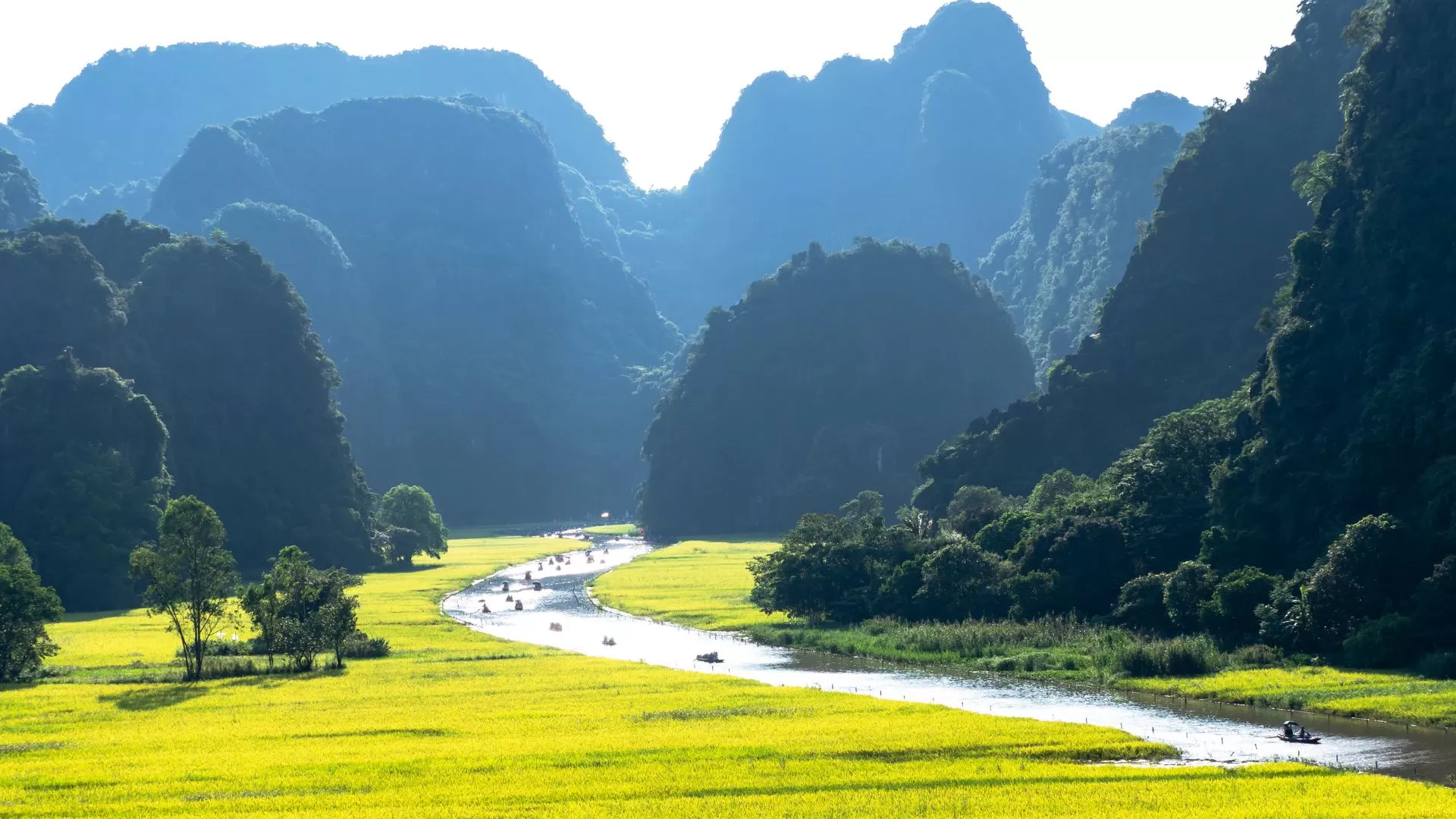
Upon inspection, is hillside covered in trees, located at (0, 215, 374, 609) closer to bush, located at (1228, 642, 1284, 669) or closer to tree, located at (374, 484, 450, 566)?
tree, located at (374, 484, 450, 566)

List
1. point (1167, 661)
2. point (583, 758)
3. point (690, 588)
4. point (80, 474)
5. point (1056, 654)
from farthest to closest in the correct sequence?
1. point (80, 474)
2. point (690, 588)
3. point (1056, 654)
4. point (1167, 661)
5. point (583, 758)

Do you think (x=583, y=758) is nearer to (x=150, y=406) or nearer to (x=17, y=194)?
(x=150, y=406)

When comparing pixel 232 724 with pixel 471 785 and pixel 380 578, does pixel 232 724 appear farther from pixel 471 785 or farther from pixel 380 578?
pixel 380 578

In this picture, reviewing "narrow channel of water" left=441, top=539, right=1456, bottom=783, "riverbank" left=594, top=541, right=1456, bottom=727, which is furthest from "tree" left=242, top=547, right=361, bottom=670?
"riverbank" left=594, top=541, right=1456, bottom=727

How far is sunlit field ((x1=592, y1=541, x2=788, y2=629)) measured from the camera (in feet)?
233

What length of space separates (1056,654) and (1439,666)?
13.4 meters

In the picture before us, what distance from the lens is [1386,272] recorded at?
5575 centimetres

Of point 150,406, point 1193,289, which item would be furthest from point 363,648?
point 1193,289

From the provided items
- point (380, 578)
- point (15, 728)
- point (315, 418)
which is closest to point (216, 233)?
point (315, 418)

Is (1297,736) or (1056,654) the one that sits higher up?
(1056,654)

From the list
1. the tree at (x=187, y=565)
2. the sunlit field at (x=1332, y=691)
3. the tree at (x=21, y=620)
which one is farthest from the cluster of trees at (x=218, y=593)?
the sunlit field at (x=1332, y=691)

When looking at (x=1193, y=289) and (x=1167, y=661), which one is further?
(x=1193, y=289)

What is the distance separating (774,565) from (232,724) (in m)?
37.1

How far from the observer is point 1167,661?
45312mm
